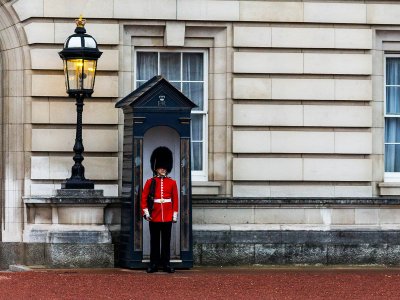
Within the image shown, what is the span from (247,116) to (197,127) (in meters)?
0.76

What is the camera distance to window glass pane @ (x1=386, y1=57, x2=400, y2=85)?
2662 centimetres

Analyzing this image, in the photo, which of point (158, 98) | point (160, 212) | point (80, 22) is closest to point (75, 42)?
point (80, 22)

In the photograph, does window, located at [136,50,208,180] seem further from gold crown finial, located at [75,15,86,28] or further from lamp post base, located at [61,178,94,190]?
lamp post base, located at [61,178,94,190]

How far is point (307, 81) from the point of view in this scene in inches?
1021

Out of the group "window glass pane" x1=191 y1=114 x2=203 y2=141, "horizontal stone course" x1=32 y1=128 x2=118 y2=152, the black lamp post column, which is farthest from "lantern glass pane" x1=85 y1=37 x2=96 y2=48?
"window glass pane" x1=191 y1=114 x2=203 y2=141

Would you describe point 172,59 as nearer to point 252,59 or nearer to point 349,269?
point 252,59

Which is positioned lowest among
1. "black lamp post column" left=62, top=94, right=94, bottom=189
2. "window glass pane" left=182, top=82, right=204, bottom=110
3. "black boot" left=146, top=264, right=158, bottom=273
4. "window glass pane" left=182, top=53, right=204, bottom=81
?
"black boot" left=146, top=264, right=158, bottom=273

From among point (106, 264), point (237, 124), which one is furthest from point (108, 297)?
point (237, 124)

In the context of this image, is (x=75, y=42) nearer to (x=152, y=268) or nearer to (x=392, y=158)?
(x=152, y=268)

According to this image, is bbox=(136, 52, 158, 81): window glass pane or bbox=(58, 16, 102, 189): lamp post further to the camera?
bbox=(136, 52, 158, 81): window glass pane

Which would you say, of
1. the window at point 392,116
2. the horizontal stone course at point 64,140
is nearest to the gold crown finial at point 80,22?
the horizontal stone course at point 64,140

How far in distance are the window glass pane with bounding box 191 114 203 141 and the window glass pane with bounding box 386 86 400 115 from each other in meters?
2.80

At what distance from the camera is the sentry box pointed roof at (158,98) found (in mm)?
24266

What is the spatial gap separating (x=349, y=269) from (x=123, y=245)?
125 inches
